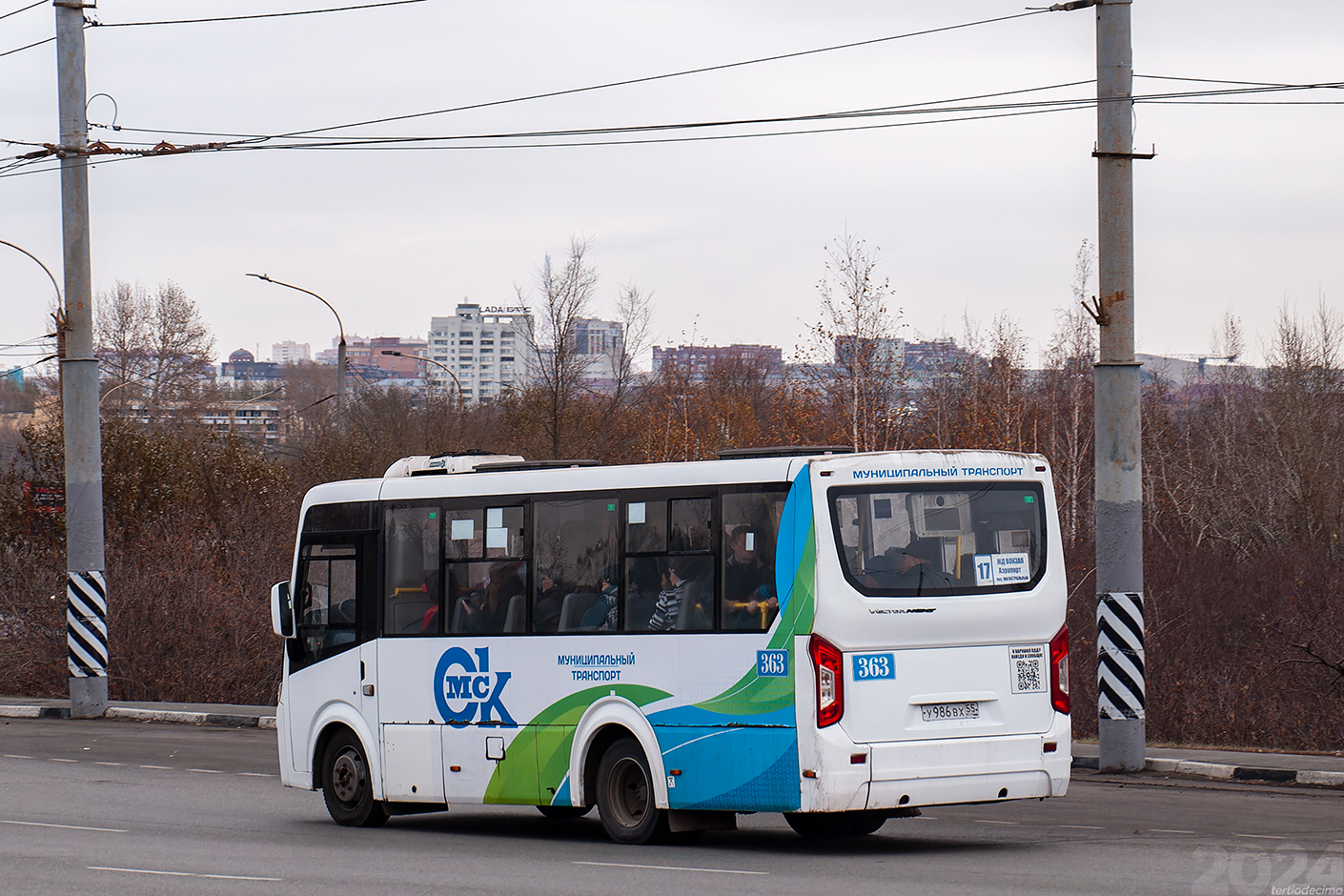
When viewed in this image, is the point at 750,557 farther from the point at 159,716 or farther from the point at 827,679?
the point at 159,716

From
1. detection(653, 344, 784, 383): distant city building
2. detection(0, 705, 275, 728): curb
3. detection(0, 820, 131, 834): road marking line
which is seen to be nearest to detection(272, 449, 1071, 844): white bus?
detection(0, 820, 131, 834): road marking line

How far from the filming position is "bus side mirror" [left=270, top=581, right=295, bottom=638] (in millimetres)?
14898

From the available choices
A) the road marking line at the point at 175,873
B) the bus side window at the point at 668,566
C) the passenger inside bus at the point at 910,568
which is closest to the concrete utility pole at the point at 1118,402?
the passenger inside bus at the point at 910,568

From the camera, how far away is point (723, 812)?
38.5ft

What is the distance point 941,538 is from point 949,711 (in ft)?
3.86

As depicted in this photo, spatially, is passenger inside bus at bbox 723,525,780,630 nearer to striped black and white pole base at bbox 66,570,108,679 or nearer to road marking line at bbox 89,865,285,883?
road marking line at bbox 89,865,285,883

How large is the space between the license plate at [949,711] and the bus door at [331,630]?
516 centimetres

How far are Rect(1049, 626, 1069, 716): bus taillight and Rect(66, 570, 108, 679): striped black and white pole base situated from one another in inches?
706

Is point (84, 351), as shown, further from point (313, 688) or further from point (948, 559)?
point (948, 559)

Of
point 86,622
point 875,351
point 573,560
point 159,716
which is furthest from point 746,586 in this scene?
point 875,351

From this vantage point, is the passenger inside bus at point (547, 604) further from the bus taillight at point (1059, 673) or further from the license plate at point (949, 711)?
the bus taillight at point (1059, 673)

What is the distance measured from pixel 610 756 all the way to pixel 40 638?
75.8ft

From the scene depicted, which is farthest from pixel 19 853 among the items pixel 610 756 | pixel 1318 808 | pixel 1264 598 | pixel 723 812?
pixel 1264 598

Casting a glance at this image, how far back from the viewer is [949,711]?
11.1m
